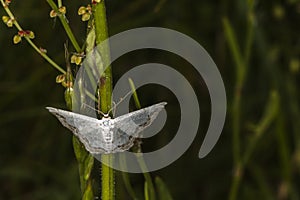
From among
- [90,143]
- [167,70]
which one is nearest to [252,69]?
[167,70]

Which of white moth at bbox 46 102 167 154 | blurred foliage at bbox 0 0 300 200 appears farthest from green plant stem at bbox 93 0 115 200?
blurred foliage at bbox 0 0 300 200

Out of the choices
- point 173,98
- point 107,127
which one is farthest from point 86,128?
point 173,98

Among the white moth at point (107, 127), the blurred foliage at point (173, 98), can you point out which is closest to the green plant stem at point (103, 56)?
the white moth at point (107, 127)

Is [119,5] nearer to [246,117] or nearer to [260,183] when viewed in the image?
[246,117]

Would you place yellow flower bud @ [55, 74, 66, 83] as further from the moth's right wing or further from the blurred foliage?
the blurred foliage

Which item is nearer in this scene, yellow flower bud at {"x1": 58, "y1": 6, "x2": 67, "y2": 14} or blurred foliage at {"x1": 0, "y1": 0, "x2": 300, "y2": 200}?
yellow flower bud at {"x1": 58, "y1": 6, "x2": 67, "y2": 14}

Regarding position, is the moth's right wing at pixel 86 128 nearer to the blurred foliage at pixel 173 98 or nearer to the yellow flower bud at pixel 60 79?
the yellow flower bud at pixel 60 79

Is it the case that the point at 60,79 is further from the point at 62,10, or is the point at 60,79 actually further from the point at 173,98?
the point at 173,98

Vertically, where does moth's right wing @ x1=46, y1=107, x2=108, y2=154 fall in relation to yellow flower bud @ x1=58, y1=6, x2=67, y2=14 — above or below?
below
